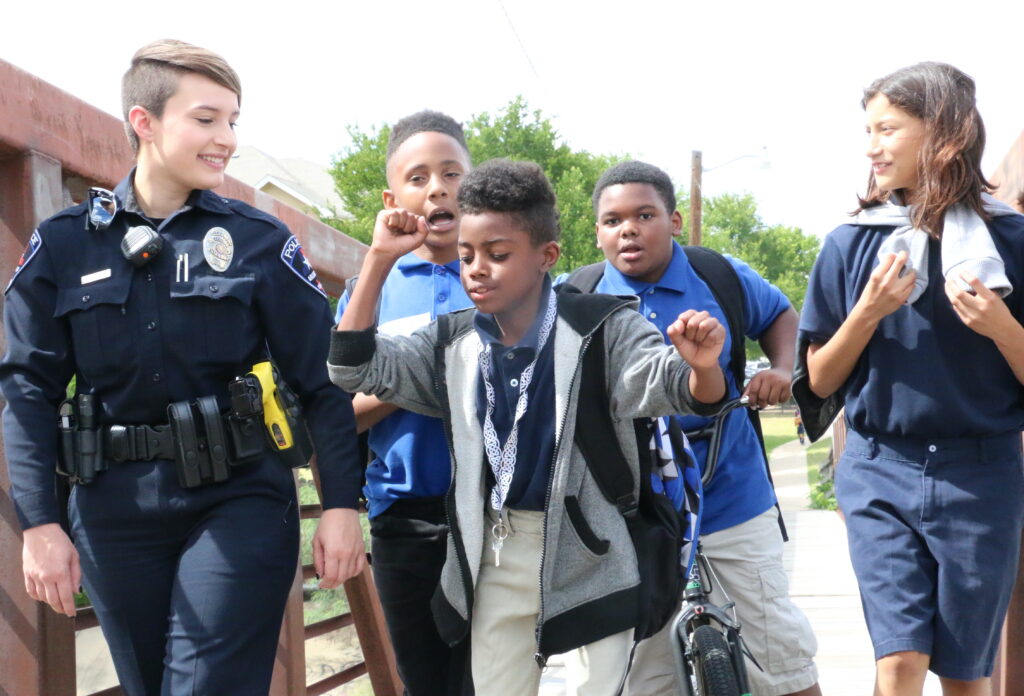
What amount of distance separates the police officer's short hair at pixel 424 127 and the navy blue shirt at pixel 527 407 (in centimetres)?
86

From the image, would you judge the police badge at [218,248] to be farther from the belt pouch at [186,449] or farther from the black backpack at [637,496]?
the black backpack at [637,496]

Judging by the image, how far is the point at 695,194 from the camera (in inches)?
1039

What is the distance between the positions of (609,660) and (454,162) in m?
1.51

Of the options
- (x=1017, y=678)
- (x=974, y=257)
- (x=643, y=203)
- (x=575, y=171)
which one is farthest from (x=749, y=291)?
(x=575, y=171)

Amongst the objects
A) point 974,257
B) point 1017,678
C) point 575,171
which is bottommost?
point 1017,678

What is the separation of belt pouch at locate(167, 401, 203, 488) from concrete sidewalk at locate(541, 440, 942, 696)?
3323 mm

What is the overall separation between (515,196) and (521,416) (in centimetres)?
55

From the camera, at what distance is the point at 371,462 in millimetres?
3494

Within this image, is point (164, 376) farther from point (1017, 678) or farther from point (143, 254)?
point (1017, 678)

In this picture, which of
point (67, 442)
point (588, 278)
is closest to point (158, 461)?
point (67, 442)

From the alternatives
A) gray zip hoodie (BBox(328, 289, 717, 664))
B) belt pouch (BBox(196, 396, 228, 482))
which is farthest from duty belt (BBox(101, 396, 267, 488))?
gray zip hoodie (BBox(328, 289, 717, 664))

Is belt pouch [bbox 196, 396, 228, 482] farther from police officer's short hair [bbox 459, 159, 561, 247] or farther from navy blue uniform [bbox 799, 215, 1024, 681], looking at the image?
navy blue uniform [bbox 799, 215, 1024, 681]

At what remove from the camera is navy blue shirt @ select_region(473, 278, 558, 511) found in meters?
2.84

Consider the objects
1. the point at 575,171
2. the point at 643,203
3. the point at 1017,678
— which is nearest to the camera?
the point at 643,203
